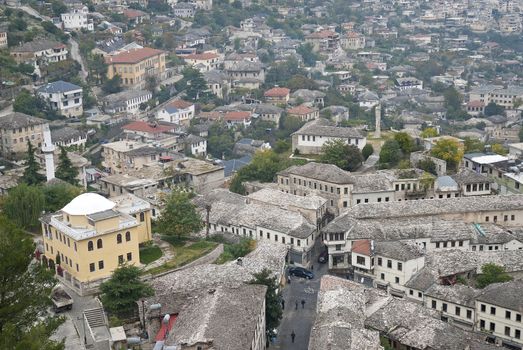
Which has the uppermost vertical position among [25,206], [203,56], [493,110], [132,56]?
[132,56]

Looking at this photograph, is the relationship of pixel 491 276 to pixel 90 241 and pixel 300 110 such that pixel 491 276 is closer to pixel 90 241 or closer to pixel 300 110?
pixel 90 241

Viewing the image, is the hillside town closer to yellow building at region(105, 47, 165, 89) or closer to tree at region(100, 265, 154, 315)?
tree at region(100, 265, 154, 315)

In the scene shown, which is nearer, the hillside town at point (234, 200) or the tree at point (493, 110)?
the hillside town at point (234, 200)

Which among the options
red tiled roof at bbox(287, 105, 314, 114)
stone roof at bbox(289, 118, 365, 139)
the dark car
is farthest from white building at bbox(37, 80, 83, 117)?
the dark car

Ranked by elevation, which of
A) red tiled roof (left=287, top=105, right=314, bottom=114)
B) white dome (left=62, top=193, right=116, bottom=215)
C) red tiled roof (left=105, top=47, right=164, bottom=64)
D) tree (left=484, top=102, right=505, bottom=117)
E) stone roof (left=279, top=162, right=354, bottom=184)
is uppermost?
red tiled roof (left=105, top=47, right=164, bottom=64)

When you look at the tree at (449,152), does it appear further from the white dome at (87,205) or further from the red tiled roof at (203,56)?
the red tiled roof at (203,56)

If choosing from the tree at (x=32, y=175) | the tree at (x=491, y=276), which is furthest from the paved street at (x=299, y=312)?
the tree at (x=32, y=175)

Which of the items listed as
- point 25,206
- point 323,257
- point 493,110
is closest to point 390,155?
point 323,257
